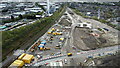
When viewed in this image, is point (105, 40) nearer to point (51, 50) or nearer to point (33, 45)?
point (51, 50)

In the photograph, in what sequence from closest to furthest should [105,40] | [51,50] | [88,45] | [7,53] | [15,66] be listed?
1. [15,66]
2. [7,53]
3. [51,50]
4. [88,45]
5. [105,40]

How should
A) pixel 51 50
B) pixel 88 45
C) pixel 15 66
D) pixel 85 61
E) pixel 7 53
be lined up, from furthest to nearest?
pixel 88 45 → pixel 51 50 → pixel 7 53 → pixel 85 61 → pixel 15 66

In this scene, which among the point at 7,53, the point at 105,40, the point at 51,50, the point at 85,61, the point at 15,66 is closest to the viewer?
the point at 15,66

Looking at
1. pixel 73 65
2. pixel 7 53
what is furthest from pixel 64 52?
pixel 7 53

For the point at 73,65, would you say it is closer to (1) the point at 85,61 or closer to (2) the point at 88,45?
(1) the point at 85,61

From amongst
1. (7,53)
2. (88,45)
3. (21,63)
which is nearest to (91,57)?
(88,45)

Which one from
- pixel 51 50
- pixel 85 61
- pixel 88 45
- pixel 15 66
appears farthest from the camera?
pixel 88 45

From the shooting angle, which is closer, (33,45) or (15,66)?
(15,66)

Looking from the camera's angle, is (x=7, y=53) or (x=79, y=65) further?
(x=7, y=53)
